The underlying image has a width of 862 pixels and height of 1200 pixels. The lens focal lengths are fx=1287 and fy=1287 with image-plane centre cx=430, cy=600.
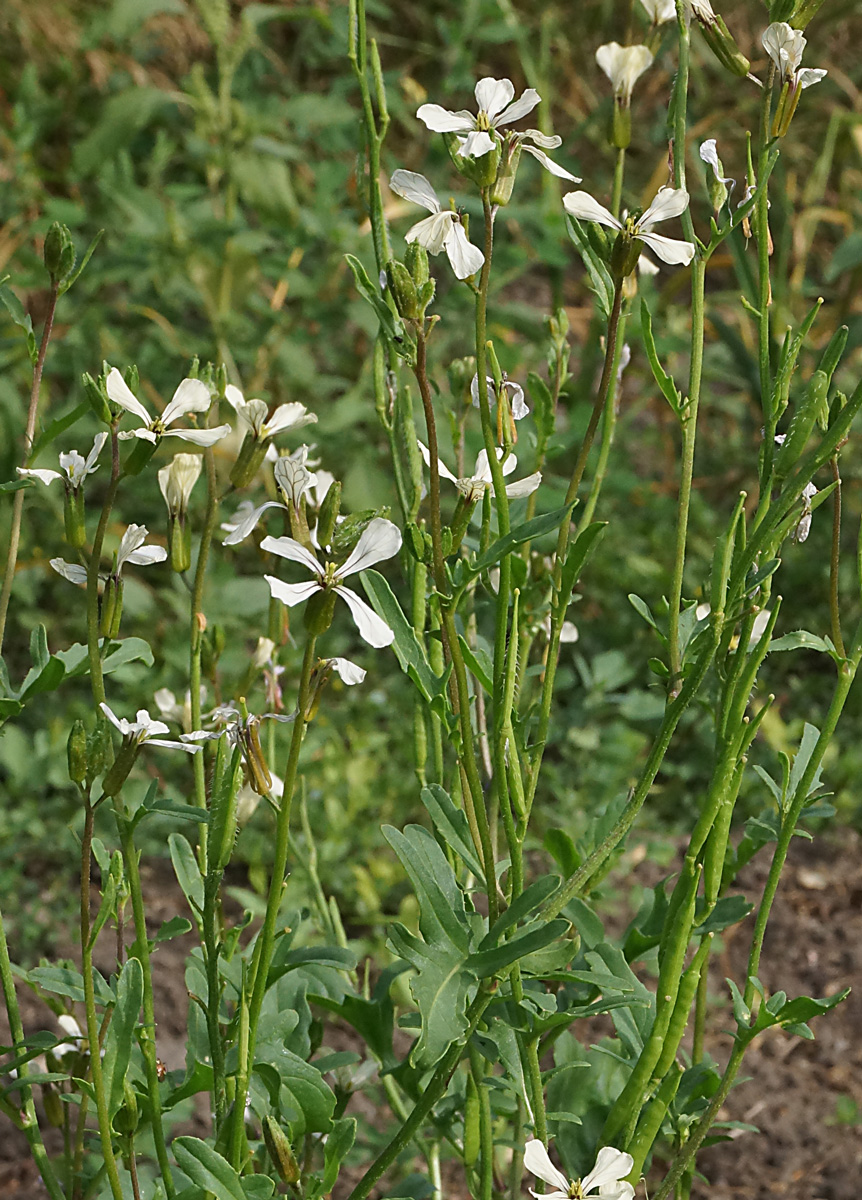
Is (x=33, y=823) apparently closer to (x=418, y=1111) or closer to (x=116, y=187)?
(x=116, y=187)

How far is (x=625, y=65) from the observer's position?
801mm

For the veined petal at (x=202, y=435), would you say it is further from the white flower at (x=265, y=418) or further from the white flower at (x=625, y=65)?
the white flower at (x=625, y=65)

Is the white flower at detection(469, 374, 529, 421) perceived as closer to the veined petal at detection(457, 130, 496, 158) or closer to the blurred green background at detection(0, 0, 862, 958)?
the veined petal at detection(457, 130, 496, 158)

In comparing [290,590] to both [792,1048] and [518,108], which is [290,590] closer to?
[518,108]

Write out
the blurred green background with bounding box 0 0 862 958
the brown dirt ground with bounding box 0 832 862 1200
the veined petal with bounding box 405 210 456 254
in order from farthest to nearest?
the blurred green background with bounding box 0 0 862 958
the brown dirt ground with bounding box 0 832 862 1200
the veined petal with bounding box 405 210 456 254

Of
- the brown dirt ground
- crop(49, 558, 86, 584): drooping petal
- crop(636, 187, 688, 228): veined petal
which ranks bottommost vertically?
the brown dirt ground

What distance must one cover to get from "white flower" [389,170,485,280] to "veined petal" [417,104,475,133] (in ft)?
0.09

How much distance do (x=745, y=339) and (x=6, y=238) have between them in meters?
Result: 1.63

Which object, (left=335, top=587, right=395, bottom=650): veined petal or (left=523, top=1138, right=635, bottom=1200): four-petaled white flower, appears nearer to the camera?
(left=335, top=587, right=395, bottom=650): veined petal

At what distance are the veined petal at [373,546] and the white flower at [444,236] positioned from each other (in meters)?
0.14

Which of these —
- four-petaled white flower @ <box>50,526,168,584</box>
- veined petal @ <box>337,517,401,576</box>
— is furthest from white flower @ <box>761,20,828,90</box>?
four-petaled white flower @ <box>50,526,168,584</box>

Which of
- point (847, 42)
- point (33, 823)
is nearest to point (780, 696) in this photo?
point (33, 823)

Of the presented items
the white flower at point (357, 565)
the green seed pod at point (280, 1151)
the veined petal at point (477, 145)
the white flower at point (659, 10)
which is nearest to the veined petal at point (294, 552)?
the white flower at point (357, 565)

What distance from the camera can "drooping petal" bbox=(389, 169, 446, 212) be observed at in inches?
27.2
